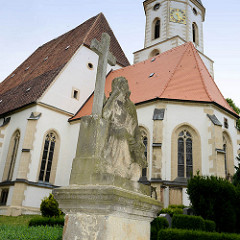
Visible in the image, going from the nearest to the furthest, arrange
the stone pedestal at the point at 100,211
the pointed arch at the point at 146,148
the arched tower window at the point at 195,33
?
the stone pedestal at the point at 100,211
the pointed arch at the point at 146,148
the arched tower window at the point at 195,33

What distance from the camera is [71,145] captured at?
60.8ft

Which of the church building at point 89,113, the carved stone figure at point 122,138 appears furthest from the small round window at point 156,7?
the carved stone figure at point 122,138

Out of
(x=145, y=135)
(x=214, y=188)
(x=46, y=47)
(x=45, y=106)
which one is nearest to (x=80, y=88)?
(x=45, y=106)

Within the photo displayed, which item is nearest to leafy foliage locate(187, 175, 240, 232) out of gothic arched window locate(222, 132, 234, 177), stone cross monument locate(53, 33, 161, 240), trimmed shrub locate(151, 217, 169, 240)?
trimmed shrub locate(151, 217, 169, 240)

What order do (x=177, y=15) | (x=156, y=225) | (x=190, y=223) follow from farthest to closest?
(x=177, y=15)
(x=156, y=225)
(x=190, y=223)

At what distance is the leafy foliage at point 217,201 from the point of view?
997cm

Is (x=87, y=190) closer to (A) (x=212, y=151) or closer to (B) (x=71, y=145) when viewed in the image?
(A) (x=212, y=151)

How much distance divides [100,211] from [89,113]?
1542cm

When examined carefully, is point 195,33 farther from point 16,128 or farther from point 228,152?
point 16,128

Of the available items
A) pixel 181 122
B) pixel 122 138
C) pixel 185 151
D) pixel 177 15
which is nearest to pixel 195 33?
pixel 177 15

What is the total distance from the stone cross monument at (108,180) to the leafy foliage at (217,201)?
7.54 meters

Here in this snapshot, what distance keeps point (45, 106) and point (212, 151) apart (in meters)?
10.7

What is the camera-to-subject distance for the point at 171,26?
25.1m

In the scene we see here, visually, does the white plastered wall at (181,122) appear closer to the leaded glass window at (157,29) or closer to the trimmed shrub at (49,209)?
the trimmed shrub at (49,209)
